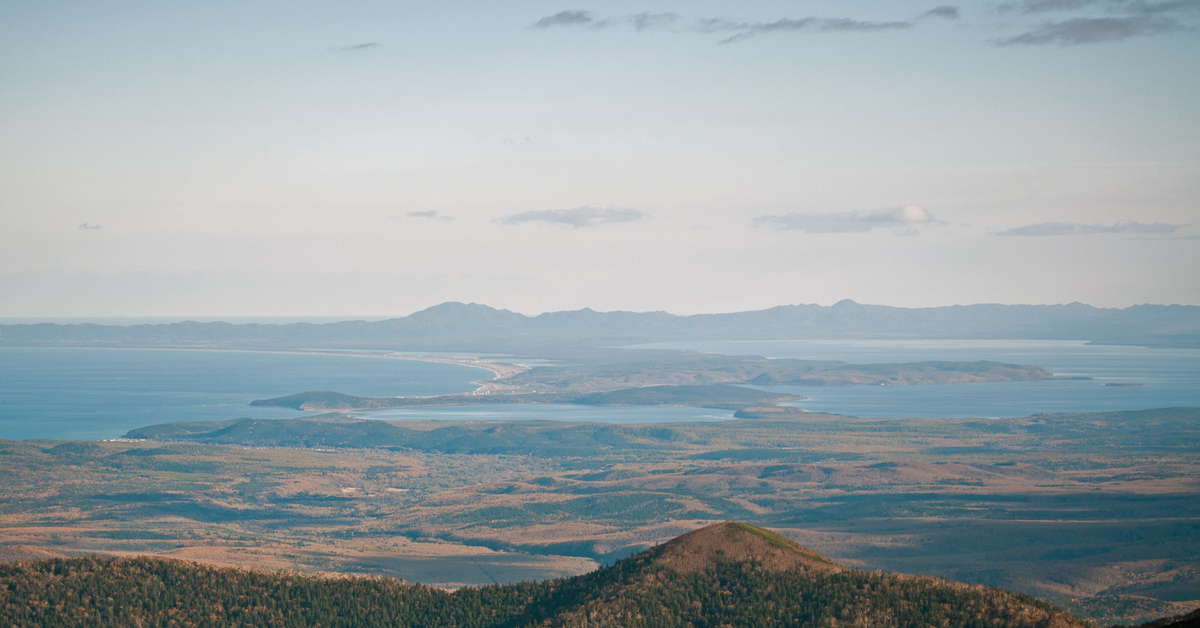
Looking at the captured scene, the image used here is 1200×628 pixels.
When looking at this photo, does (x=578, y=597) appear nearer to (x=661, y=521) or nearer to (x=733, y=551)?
(x=733, y=551)

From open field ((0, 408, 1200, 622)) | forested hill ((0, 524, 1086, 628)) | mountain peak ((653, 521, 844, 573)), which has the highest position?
mountain peak ((653, 521, 844, 573))

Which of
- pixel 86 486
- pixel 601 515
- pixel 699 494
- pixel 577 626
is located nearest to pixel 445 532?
pixel 601 515

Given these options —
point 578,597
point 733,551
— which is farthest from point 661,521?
point 733,551

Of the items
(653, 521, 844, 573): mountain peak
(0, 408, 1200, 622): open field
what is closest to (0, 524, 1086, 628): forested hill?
(653, 521, 844, 573): mountain peak

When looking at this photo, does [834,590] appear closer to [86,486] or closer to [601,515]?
[601,515]

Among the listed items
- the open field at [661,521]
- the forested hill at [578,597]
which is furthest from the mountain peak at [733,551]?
the open field at [661,521]

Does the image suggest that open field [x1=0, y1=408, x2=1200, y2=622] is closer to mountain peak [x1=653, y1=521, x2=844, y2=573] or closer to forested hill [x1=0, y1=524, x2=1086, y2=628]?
forested hill [x1=0, y1=524, x2=1086, y2=628]
